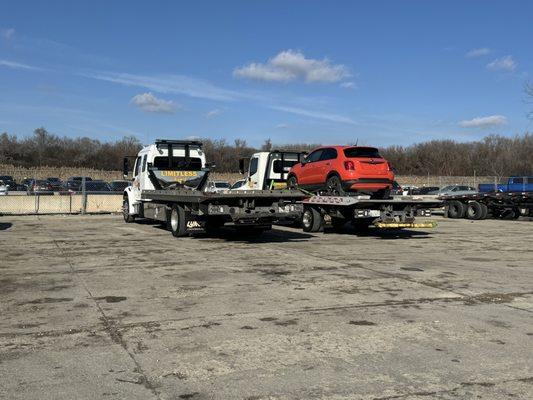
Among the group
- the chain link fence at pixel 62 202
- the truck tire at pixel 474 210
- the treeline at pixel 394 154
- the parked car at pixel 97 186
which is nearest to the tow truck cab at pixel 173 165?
the chain link fence at pixel 62 202

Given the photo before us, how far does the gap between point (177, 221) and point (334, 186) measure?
15.1 ft

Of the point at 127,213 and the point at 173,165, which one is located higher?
the point at 173,165

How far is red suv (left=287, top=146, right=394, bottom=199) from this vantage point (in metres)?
15.1

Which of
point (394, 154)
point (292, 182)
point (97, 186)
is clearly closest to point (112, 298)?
point (292, 182)

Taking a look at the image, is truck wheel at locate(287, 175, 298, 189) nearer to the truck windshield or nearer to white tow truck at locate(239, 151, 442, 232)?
white tow truck at locate(239, 151, 442, 232)

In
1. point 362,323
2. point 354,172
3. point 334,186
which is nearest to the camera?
point 362,323

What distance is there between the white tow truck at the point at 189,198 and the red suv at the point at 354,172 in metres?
1.59

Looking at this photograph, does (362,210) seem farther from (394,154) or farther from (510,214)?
(394,154)

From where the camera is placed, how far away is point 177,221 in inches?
608

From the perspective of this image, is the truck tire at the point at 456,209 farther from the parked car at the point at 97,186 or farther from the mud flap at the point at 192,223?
the parked car at the point at 97,186

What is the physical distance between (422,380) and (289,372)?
43.5 inches

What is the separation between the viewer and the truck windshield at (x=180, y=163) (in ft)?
60.6

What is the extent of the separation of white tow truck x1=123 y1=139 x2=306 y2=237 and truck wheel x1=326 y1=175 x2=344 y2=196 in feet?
4.93

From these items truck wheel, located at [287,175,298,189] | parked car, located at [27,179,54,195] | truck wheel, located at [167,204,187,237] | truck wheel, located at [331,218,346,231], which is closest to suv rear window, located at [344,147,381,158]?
truck wheel, located at [331,218,346,231]
